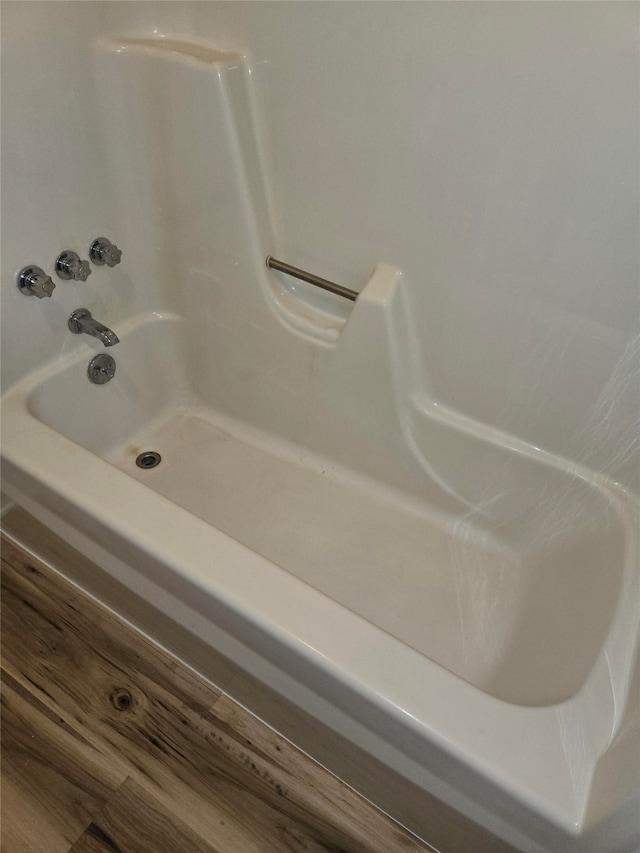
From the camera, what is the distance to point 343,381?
3.80 ft

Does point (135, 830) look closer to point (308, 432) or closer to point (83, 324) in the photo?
point (308, 432)

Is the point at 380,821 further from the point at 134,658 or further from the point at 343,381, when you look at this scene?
the point at 343,381

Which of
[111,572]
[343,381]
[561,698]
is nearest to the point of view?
[561,698]

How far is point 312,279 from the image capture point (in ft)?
3.72

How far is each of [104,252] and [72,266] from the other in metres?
0.08

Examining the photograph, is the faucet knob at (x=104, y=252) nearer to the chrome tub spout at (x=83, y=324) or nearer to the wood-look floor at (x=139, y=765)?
the chrome tub spout at (x=83, y=324)

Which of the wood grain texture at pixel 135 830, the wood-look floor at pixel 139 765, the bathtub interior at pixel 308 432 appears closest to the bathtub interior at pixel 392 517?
the bathtub interior at pixel 308 432

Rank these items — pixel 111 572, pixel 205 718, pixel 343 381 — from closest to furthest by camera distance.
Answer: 1. pixel 111 572
2. pixel 205 718
3. pixel 343 381

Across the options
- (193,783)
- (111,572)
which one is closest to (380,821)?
(193,783)

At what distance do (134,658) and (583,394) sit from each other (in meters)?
0.93

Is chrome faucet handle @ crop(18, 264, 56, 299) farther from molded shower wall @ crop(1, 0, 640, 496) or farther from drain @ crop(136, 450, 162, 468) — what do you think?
drain @ crop(136, 450, 162, 468)

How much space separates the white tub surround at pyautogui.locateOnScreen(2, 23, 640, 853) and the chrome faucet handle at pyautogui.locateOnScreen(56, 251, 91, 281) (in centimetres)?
9

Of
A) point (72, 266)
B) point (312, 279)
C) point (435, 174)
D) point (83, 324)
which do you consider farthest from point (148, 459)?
point (435, 174)

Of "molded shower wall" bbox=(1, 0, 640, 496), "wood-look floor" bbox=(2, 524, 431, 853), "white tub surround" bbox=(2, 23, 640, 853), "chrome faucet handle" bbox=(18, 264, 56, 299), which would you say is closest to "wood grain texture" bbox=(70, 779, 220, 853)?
"wood-look floor" bbox=(2, 524, 431, 853)
